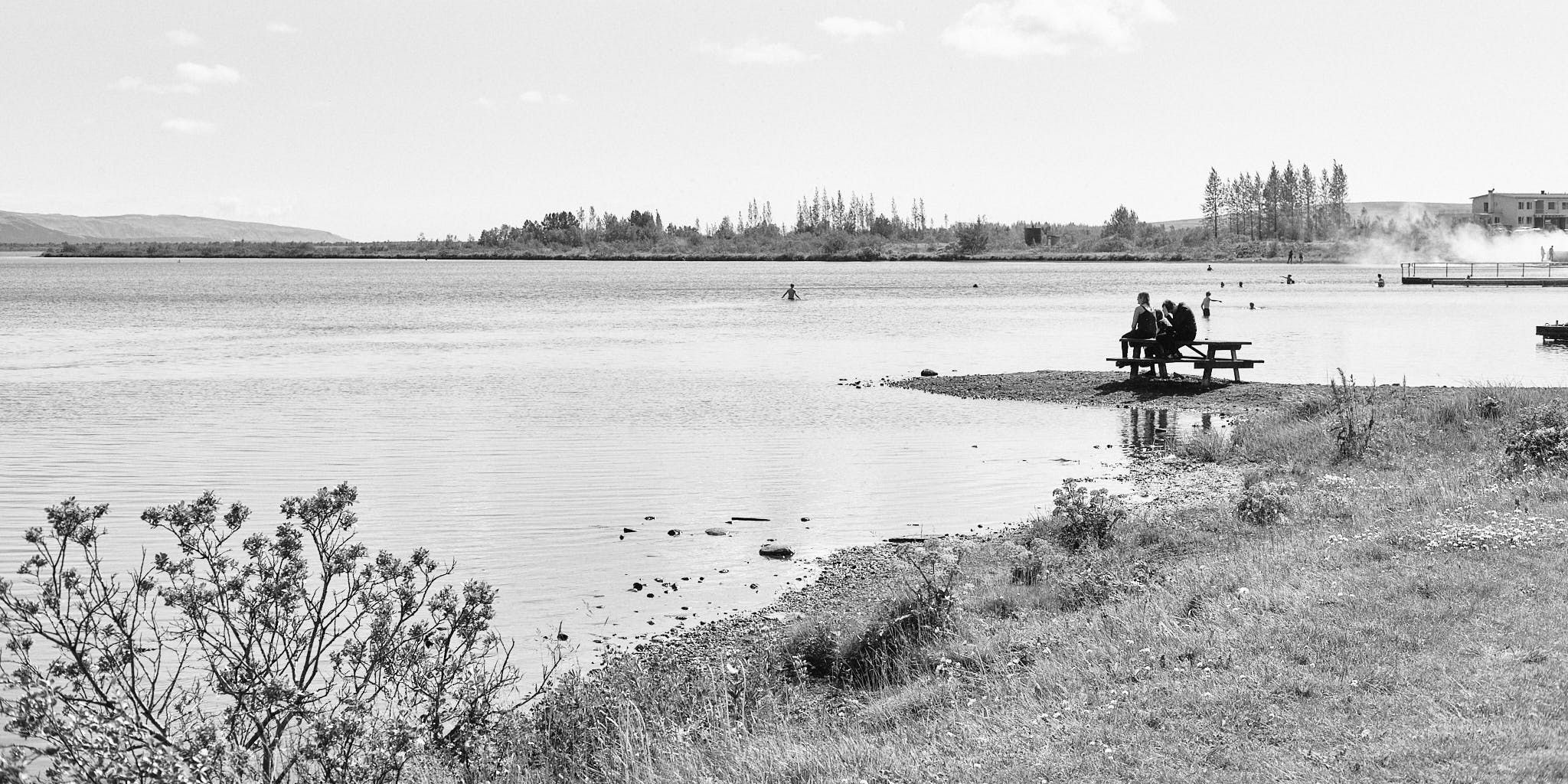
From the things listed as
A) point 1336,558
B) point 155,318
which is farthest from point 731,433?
point 155,318

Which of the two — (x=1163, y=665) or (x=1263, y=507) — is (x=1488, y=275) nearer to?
(x=1263, y=507)

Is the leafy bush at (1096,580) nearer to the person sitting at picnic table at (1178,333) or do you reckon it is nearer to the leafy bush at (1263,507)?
the leafy bush at (1263,507)

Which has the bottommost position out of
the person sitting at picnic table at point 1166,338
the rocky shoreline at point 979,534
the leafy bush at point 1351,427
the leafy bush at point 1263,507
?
the rocky shoreline at point 979,534

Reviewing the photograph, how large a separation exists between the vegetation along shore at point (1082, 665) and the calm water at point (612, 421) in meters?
2.43

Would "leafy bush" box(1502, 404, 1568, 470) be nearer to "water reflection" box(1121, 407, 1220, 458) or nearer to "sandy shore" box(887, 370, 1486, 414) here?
"water reflection" box(1121, 407, 1220, 458)

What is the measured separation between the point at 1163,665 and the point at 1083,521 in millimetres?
5538

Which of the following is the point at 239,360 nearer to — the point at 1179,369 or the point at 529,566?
the point at 1179,369

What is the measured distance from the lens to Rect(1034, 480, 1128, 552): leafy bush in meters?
13.9

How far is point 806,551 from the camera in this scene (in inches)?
612

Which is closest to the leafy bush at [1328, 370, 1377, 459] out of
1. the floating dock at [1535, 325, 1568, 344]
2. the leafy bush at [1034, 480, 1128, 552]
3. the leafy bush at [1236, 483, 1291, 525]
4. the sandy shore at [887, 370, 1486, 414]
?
the leafy bush at [1236, 483, 1291, 525]

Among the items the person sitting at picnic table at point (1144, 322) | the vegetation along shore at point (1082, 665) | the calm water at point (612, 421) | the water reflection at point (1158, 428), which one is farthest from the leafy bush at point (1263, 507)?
the person sitting at picnic table at point (1144, 322)

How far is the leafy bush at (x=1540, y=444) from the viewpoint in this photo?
14.4 meters

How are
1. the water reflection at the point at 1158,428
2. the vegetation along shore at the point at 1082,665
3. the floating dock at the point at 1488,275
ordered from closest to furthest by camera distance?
the vegetation along shore at the point at 1082,665, the water reflection at the point at 1158,428, the floating dock at the point at 1488,275

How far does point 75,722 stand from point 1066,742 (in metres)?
4.89
